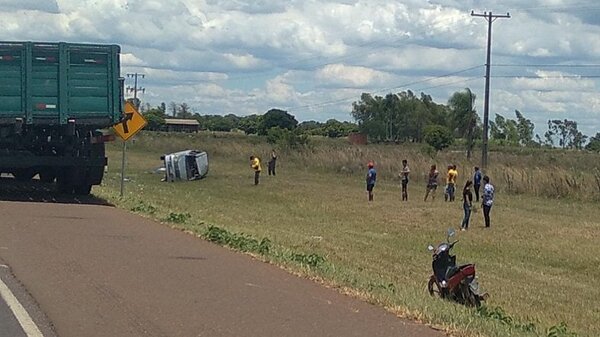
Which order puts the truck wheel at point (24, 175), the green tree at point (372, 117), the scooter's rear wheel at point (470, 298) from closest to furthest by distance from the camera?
the scooter's rear wheel at point (470, 298), the truck wheel at point (24, 175), the green tree at point (372, 117)

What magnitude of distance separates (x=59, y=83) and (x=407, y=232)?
1079 cm

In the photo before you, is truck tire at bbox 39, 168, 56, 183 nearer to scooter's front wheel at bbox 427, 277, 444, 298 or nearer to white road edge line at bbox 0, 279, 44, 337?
scooter's front wheel at bbox 427, 277, 444, 298

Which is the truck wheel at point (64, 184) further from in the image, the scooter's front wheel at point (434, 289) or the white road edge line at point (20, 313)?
the white road edge line at point (20, 313)

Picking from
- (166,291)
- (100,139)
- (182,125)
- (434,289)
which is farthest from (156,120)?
(166,291)

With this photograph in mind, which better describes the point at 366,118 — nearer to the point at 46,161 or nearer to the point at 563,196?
the point at 563,196

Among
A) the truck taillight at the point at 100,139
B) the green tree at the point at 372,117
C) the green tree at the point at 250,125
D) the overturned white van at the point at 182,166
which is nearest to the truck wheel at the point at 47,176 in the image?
the truck taillight at the point at 100,139

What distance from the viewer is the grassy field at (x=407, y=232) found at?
12742mm

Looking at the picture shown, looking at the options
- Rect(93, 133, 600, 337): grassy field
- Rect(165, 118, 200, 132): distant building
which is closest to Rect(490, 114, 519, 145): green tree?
Rect(165, 118, 200, 132): distant building

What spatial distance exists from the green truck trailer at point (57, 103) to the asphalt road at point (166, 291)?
19.1 ft

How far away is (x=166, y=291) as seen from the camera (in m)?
11.1

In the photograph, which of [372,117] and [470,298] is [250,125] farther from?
Answer: [470,298]

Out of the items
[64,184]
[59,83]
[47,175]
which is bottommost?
[64,184]

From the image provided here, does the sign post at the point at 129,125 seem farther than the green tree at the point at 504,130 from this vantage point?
No

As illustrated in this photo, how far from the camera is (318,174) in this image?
5872 cm
